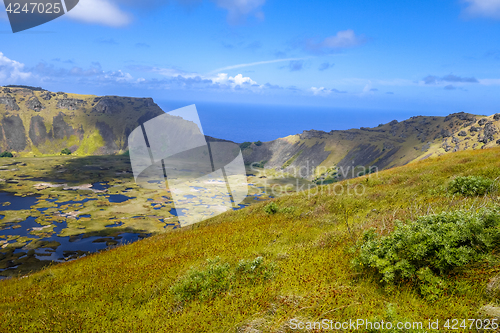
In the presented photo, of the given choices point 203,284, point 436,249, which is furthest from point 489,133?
point 203,284

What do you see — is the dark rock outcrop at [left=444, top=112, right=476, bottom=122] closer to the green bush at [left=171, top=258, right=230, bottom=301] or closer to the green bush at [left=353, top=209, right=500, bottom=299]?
the green bush at [left=353, top=209, right=500, bottom=299]

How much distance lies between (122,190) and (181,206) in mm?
33347

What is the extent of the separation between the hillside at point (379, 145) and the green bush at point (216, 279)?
88.9m

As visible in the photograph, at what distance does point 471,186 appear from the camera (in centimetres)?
1200

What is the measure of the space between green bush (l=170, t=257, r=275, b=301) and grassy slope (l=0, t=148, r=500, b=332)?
0.28 meters

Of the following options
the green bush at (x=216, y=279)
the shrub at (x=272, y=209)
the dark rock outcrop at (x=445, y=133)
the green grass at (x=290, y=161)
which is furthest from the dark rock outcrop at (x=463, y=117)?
the green bush at (x=216, y=279)

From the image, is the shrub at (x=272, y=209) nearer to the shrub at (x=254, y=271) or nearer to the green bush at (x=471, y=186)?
the shrub at (x=254, y=271)

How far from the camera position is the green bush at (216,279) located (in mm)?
7086

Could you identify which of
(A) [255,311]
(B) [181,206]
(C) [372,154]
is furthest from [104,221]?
(C) [372,154]

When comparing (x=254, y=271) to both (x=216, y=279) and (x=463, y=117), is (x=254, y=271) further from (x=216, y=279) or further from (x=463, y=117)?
(x=463, y=117)

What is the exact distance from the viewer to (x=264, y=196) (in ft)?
319

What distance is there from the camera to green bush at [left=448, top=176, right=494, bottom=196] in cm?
1174

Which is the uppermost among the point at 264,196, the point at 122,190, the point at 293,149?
the point at 293,149

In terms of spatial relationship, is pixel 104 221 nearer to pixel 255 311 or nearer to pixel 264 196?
pixel 264 196
